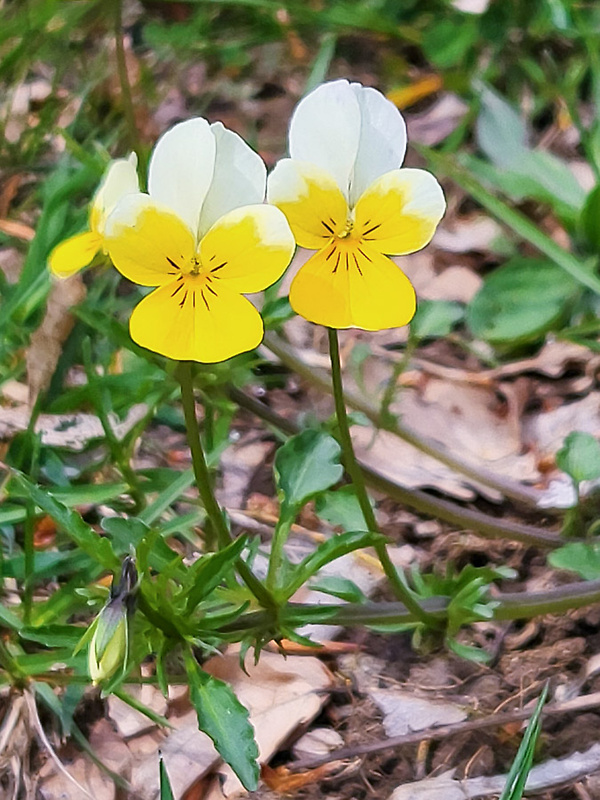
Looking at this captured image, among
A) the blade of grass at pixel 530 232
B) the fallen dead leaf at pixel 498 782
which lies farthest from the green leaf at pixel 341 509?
the blade of grass at pixel 530 232

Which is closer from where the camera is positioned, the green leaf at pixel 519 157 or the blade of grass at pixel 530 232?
the blade of grass at pixel 530 232

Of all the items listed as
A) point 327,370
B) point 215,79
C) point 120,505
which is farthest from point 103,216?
point 215,79

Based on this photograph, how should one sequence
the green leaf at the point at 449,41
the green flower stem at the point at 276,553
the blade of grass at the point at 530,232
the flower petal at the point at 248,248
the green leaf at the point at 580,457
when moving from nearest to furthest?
the flower petal at the point at 248,248, the green flower stem at the point at 276,553, the green leaf at the point at 580,457, the blade of grass at the point at 530,232, the green leaf at the point at 449,41

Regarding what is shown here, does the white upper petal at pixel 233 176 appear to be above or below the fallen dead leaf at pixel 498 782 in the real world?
above

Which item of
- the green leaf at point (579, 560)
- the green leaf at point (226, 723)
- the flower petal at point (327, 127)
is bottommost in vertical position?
the green leaf at point (579, 560)

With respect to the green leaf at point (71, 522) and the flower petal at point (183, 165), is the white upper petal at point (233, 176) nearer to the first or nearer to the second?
the flower petal at point (183, 165)

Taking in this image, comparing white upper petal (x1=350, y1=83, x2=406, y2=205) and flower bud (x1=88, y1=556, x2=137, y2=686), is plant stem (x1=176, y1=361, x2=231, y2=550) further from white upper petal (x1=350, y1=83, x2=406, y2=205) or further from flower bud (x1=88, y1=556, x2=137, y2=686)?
white upper petal (x1=350, y1=83, x2=406, y2=205)

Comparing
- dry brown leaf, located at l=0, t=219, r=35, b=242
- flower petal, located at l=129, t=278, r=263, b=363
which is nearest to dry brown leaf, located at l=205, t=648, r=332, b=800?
flower petal, located at l=129, t=278, r=263, b=363

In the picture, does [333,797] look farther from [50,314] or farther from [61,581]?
[50,314]

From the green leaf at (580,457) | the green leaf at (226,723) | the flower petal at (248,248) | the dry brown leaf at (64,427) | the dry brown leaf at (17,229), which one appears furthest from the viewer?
the dry brown leaf at (17,229)
